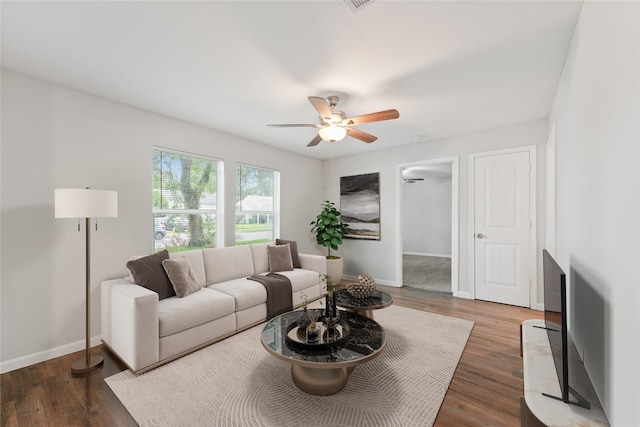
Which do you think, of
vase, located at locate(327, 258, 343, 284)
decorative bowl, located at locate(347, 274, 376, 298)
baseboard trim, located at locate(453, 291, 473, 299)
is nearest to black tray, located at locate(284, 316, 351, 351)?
decorative bowl, located at locate(347, 274, 376, 298)

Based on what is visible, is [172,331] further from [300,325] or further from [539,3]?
[539,3]

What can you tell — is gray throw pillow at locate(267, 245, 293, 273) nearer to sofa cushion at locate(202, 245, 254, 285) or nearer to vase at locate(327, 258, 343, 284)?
sofa cushion at locate(202, 245, 254, 285)

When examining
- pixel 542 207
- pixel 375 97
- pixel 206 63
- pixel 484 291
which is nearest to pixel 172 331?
pixel 206 63

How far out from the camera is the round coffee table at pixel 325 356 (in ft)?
5.95

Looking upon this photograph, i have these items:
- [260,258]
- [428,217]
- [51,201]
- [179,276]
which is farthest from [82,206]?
[428,217]

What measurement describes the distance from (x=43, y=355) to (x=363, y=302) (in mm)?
3043

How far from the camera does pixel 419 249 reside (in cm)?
918

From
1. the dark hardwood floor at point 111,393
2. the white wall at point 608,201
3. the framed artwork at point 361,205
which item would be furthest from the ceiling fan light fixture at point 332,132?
the framed artwork at point 361,205

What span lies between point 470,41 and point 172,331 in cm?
343

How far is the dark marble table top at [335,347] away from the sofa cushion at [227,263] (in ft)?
4.52

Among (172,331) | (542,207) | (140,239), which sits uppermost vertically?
(542,207)

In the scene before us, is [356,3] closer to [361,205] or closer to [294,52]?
[294,52]

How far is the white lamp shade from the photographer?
2279mm

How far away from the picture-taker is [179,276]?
2869 millimetres
